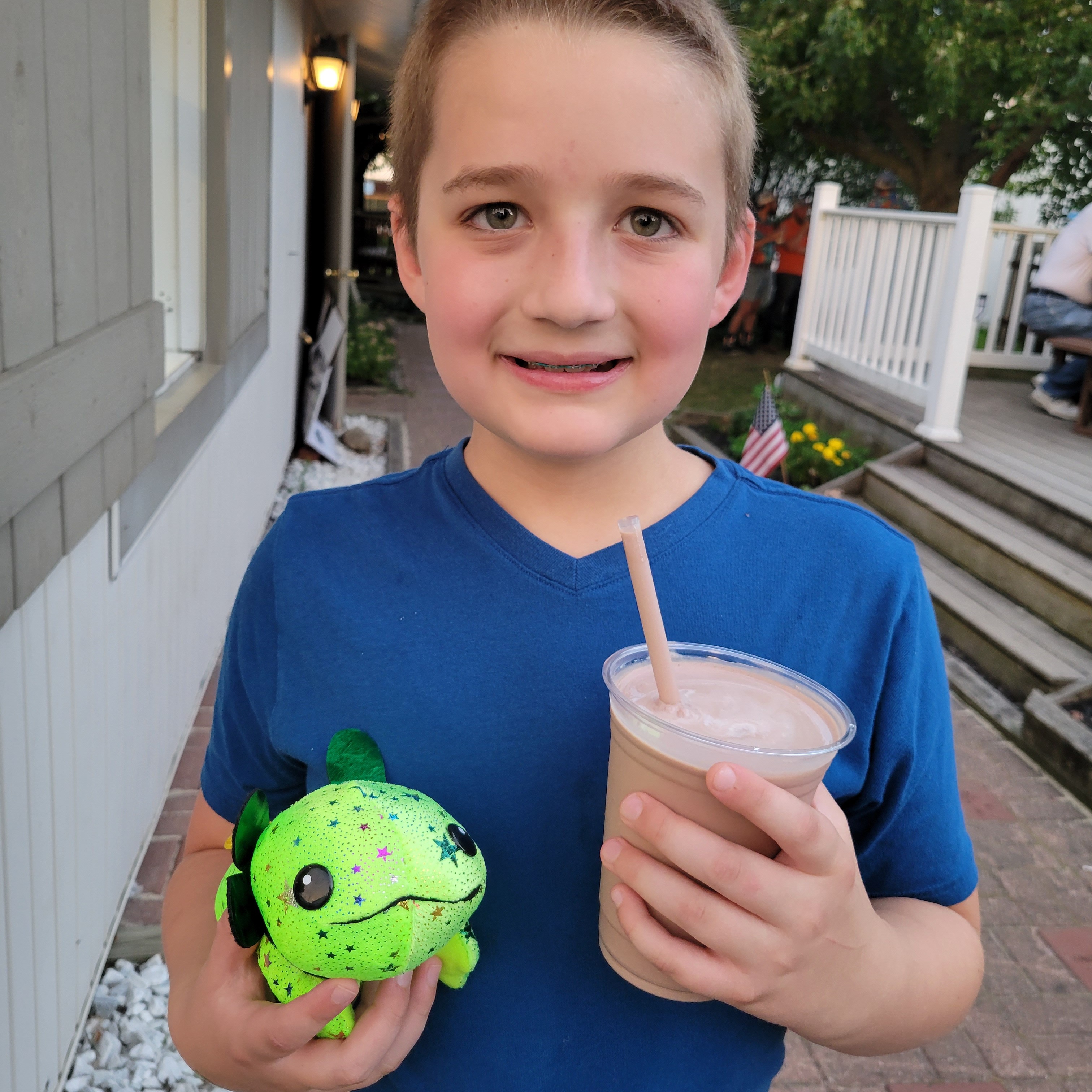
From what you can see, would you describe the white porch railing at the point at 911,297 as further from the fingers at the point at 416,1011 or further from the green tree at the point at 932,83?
the fingers at the point at 416,1011

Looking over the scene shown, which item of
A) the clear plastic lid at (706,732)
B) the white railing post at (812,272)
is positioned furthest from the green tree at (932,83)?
the clear plastic lid at (706,732)

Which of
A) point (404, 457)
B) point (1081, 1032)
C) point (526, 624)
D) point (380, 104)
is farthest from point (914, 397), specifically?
point (380, 104)

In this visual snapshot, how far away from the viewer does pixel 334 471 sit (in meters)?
7.84

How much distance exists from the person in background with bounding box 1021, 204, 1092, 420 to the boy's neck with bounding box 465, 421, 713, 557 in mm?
7609

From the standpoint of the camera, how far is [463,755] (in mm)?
1110

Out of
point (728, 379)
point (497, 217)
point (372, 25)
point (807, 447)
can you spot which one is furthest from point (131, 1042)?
point (728, 379)

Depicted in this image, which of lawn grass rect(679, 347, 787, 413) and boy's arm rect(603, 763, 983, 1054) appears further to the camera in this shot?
lawn grass rect(679, 347, 787, 413)

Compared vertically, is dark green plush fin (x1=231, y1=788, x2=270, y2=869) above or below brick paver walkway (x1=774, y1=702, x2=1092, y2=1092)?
above

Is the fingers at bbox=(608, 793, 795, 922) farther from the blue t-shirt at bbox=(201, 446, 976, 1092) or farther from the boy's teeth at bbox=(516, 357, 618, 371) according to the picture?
the boy's teeth at bbox=(516, 357, 618, 371)

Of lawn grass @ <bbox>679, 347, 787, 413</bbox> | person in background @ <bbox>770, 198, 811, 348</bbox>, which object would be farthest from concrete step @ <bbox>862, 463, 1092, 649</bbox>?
person in background @ <bbox>770, 198, 811, 348</bbox>

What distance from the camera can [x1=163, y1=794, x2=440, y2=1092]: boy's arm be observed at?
36.5 inches

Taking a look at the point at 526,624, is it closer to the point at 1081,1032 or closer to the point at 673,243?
the point at 673,243

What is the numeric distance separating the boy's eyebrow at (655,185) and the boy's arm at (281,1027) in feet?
2.59

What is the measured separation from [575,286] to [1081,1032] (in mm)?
3005
